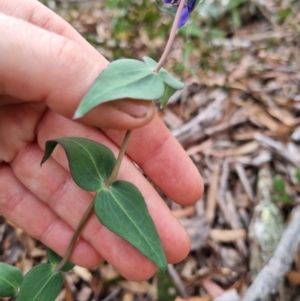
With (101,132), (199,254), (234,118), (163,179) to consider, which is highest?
A: (101,132)

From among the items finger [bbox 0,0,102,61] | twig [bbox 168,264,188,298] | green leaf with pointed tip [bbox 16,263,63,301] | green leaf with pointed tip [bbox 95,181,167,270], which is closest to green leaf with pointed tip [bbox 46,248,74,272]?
green leaf with pointed tip [bbox 16,263,63,301]

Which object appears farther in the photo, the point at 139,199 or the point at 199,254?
the point at 199,254

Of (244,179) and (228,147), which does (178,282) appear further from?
(228,147)

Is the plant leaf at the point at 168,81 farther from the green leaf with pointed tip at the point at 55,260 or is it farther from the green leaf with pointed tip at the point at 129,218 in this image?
the green leaf with pointed tip at the point at 55,260

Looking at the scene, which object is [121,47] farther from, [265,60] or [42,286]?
[42,286]

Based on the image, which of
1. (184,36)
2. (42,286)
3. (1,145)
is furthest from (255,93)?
(42,286)

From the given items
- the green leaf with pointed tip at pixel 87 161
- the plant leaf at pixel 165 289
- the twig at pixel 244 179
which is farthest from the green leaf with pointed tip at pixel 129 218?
the twig at pixel 244 179

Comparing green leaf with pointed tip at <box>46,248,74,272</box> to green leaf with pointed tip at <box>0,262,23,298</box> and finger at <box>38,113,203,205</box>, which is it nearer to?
green leaf with pointed tip at <box>0,262,23,298</box>
